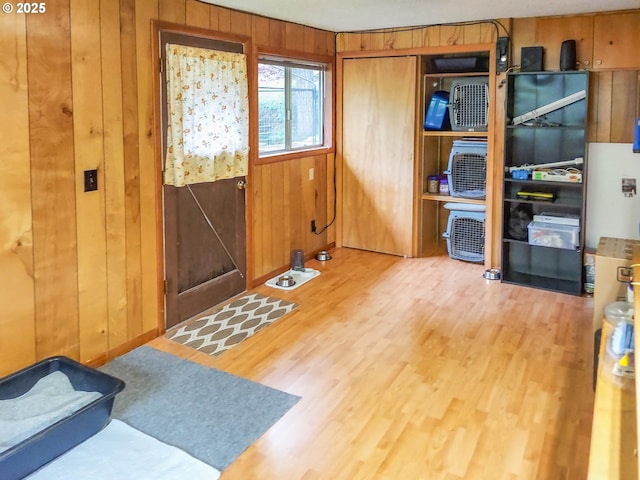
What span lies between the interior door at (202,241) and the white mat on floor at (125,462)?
1.31m

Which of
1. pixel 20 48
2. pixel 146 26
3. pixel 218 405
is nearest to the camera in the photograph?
pixel 20 48

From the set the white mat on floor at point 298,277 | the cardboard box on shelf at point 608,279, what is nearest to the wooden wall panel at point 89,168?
the white mat on floor at point 298,277

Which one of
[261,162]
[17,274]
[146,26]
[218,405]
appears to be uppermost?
[146,26]

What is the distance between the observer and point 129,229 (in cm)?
344

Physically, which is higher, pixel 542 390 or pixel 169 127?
pixel 169 127

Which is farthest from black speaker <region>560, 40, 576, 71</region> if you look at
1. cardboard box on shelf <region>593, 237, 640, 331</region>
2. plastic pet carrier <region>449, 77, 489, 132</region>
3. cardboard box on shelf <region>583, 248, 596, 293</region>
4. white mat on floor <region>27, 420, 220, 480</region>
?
white mat on floor <region>27, 420, 220, 480</region>

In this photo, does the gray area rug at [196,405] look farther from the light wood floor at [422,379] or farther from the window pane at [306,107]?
the window pane at [306,107]

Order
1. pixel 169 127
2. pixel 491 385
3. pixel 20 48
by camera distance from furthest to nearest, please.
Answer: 1. pixel 169 127
2. pixel 491 385
3. pixel 20 48

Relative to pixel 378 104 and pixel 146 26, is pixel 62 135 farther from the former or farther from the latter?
pixel 378 104

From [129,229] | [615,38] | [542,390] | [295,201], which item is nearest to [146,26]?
[129,229]

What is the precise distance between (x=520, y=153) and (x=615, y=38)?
3.52 ft

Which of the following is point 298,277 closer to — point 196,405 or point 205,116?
point 205,116

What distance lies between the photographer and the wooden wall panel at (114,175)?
318 cm

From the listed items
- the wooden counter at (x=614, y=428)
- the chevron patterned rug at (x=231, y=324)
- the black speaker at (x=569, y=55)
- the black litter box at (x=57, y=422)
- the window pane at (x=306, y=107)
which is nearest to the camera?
the wooden counter at (x=614, y=428)
